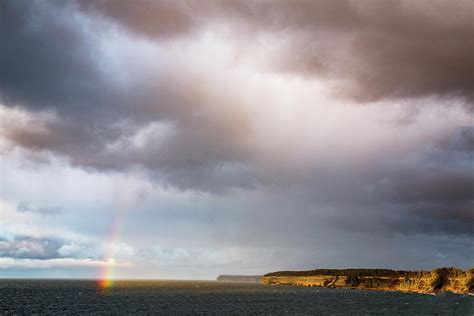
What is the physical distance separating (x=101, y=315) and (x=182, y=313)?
865 inches

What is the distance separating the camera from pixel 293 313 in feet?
435

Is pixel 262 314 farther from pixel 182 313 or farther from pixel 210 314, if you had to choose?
pixel 182 313

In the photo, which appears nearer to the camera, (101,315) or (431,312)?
(101,315)

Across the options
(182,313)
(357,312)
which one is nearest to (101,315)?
(182,313)

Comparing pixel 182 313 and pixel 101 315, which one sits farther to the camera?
pixel 182 313

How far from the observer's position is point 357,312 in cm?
13638

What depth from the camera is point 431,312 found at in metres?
132

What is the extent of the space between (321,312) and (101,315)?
204 ft

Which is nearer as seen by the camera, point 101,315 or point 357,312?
point 101,315

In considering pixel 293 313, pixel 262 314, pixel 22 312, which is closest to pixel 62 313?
pixel 22 312

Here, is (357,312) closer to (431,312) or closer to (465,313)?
(431,312)

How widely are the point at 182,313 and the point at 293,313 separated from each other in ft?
103

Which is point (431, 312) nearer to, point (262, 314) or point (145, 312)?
point (262, 314)

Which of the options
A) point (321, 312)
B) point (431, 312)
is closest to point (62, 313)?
point (321, 312)
